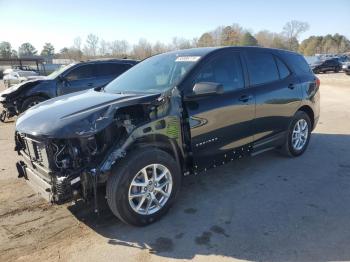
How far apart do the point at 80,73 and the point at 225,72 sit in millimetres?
7181

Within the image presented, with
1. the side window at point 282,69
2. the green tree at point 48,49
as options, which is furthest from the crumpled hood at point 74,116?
the green tree at point 48,49

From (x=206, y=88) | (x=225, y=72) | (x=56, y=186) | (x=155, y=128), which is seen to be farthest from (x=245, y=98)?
(x=56, y=186)

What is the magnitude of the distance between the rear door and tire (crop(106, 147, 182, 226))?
1725 mm

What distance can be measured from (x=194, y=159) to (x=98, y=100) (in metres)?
1.33

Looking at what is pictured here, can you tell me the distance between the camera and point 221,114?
429cm

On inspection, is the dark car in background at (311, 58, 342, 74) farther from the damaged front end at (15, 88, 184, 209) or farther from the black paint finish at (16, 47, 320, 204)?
the damaged front end at (15, 88, 184, 209)

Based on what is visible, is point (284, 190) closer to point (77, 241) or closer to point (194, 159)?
point (194, 159)

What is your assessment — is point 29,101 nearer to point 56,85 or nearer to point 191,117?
point 56,85

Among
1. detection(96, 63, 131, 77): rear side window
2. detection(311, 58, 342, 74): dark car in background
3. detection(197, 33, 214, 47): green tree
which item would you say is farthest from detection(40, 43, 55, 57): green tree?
detection(96, 63, 131, 77): rear side window

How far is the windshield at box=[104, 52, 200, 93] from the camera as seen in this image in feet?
13.6

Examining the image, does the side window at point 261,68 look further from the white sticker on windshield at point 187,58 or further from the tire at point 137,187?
the tire at point 137,187

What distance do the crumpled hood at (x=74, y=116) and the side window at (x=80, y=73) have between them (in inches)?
265

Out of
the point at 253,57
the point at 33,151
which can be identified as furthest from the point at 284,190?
the point at 33,151

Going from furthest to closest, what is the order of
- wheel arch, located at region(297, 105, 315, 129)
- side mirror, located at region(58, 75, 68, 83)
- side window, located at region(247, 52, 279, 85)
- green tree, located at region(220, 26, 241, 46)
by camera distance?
green tree, located at region(220, 26, 241, 46), side mirror, located at region(58, 75, 68, 83), wheel arch, located at region(297, 105, 315, 129), side window, located at region(247, 52, 279, 85)
